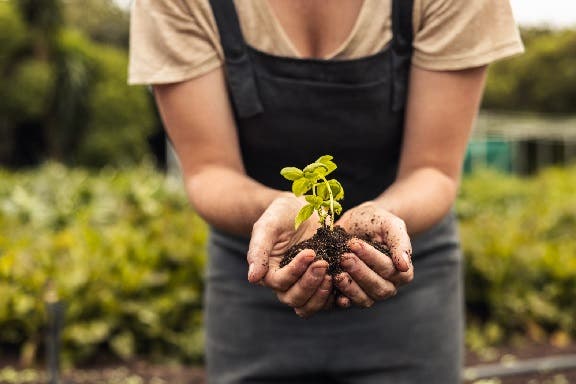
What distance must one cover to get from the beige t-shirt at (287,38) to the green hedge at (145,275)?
9.23 ft

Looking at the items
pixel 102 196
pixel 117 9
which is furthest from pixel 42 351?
pixel 117 9

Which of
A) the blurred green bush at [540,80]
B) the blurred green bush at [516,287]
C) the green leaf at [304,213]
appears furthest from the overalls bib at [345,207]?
the blurred green bush at [540,80]

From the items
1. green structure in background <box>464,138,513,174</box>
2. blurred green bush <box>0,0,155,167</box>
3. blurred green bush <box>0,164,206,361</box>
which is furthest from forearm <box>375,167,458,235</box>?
blurred green bush <box>0,0,155,167</box>

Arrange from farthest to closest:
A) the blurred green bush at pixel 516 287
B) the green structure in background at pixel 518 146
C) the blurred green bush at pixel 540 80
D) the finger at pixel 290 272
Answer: the blurred green bush at pixel 540 80
the green structure in background at pixel 518 146
the blurred green bush at pixel 516 287
the finger at pixel 290 272

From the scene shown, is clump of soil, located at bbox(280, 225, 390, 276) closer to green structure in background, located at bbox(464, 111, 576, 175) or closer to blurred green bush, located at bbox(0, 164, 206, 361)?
blurred green bush, located at bbox(0, 164, 206, 361)

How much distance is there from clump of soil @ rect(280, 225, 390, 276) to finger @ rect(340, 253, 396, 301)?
1.6 inches

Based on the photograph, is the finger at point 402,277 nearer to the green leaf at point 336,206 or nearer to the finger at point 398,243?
the finger at point 398,243

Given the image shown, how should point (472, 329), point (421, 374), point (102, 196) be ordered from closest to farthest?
point (421, 374), point (472, 329), point (102, 196)

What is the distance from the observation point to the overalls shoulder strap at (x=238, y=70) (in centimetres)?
182

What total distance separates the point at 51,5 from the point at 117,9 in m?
25.1

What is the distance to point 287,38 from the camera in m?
1.85

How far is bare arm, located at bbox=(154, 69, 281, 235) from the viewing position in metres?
1.80

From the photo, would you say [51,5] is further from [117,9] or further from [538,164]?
[117,9]

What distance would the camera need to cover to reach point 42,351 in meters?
4.45
